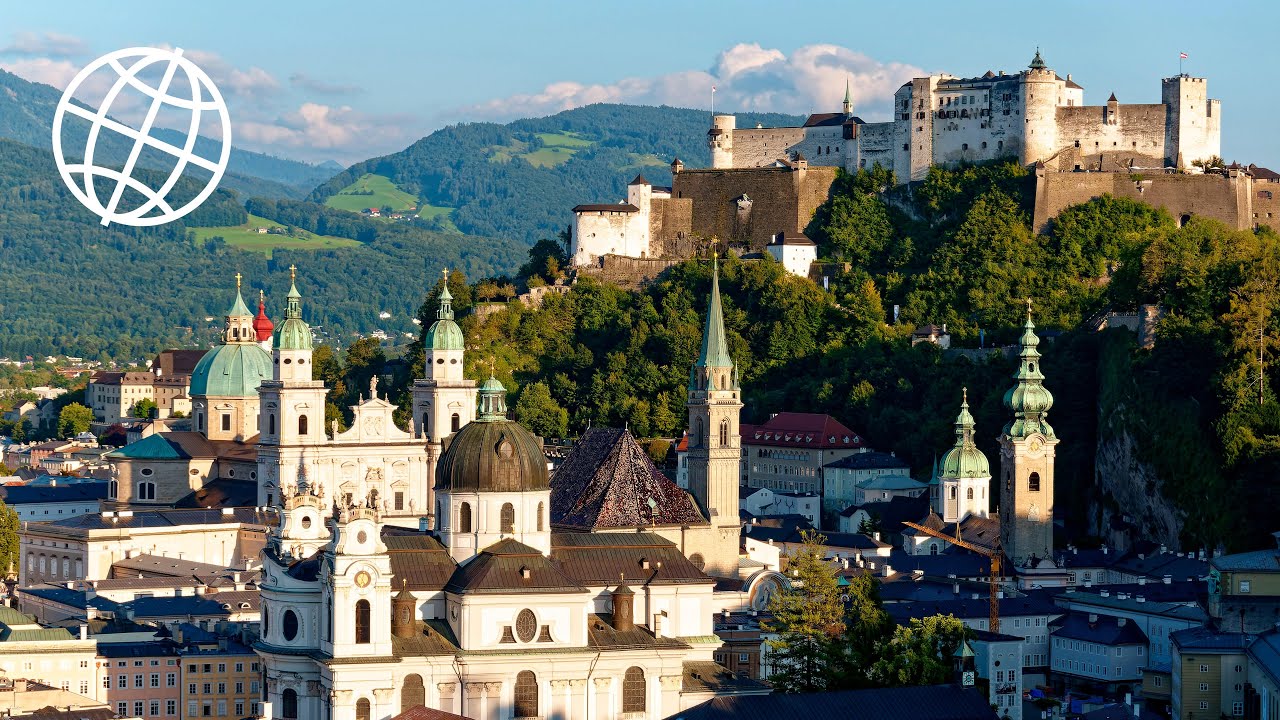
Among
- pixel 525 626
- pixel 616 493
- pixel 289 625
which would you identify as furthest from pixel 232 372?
pixel 525 626

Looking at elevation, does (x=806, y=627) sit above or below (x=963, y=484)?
below

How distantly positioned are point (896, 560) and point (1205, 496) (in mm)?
12073

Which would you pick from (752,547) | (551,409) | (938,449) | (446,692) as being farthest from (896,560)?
(446,692)

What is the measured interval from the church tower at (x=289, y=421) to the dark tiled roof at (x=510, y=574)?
33122mm

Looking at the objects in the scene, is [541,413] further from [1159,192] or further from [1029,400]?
[1159,192]

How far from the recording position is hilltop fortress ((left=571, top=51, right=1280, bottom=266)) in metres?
120

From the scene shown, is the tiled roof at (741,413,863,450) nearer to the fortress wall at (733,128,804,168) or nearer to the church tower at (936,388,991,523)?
the church tower at (936,388,991,523)

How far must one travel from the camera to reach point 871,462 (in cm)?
11069

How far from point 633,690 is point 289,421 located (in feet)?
121

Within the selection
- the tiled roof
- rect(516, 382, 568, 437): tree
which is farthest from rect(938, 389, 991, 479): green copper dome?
rect(516, 382, 568, 437): tree

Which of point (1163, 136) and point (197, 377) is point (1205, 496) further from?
point (197, 377)

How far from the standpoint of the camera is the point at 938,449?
109562 mm

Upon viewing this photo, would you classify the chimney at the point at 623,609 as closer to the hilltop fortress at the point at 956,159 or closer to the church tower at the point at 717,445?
the church tower at the point at 717,445

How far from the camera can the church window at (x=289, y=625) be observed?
62844 millimetres
